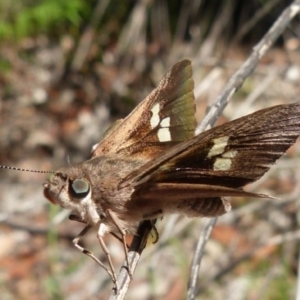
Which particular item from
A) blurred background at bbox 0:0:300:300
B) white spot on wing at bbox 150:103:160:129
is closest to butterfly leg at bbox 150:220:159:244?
white spot on wing at bbox 150:103:160:129

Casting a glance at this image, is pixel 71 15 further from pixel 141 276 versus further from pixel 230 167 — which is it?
pixel 230 167

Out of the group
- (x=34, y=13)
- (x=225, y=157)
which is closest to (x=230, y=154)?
(x=225, y=157)

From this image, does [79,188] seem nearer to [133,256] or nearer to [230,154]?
[133,256]

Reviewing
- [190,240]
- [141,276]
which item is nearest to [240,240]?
[190,240]

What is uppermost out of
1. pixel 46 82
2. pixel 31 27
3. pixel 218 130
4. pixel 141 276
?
pixel 31 27

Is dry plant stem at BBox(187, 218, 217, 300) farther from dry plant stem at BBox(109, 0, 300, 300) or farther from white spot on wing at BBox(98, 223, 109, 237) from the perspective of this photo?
white spot on wing at BBox(98, 223, 109, 237)
